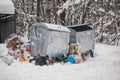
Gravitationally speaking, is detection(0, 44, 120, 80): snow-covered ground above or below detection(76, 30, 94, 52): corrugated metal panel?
below

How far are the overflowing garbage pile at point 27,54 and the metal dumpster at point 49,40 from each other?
0.28 metres

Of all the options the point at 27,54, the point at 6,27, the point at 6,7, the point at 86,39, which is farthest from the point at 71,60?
the point at 6,27

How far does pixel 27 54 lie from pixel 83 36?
9.47 feet

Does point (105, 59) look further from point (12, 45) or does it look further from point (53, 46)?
point (12, 45)

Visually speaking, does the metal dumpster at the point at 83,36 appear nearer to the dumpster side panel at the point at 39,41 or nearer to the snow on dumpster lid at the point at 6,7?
the dumpster side panel at the point at 39,41

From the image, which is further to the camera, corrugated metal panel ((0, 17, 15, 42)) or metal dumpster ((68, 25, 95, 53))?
corrugated metal panel ((0, 17, 15, 42))

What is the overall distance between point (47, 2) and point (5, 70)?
17951 millimetres

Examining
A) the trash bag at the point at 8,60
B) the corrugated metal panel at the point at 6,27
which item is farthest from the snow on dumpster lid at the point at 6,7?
the trash bag at the point at 8,60

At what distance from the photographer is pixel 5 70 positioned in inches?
387

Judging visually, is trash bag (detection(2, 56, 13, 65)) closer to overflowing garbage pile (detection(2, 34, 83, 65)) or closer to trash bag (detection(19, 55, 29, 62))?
overflowing garbage pile (detection(2, 34, 83, 65))

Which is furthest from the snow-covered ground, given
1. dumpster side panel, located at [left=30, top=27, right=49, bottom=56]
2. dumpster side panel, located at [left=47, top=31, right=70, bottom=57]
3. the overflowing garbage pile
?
dumpster side panel, located at [left=30, top=27, right=49, bottom=56]

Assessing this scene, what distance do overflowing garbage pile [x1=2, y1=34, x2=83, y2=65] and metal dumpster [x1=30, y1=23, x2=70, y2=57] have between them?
11.1 inches

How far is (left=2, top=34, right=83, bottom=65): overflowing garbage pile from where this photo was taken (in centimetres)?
1105

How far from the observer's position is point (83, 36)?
1309 centimetres
